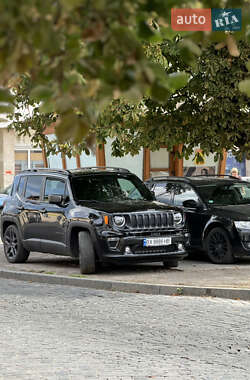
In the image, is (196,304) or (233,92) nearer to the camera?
(196,304)

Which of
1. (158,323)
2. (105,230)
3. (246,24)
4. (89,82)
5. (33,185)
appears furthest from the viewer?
(33,185)

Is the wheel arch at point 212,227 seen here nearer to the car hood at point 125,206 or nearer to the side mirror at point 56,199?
the car hood at point 125,206

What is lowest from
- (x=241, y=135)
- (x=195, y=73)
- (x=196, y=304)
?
(x=196, y=304)

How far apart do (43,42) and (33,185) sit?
1304cm

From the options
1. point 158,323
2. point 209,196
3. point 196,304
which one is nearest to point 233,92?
point 209,196

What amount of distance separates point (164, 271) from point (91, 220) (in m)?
1.59

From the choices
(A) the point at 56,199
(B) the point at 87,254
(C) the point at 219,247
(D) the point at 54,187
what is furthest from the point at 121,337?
(C) the point at 219,247

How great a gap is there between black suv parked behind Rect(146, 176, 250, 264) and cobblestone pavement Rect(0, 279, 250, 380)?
146 inches

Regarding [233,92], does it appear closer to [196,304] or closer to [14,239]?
[14,239]

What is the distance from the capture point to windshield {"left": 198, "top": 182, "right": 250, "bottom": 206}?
51.9 feet

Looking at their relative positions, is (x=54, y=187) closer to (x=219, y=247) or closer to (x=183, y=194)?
(x=183, y=194)

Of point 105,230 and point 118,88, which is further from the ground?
point 118,88

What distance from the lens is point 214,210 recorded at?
1541 centimetres

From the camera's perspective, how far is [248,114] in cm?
1655
